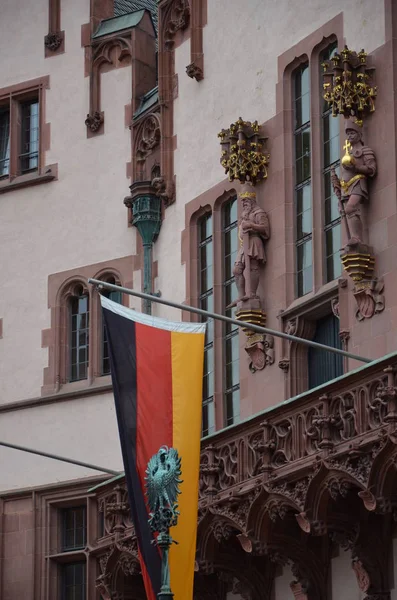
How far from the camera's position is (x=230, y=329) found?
35438 mm

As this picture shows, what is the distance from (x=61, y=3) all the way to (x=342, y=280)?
544 inches

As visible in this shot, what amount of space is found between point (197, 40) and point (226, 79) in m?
1.51

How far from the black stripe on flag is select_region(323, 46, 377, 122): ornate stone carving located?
18.3ft

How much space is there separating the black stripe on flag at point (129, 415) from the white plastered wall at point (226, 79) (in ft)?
22.6

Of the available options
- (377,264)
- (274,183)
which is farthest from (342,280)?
(274,183)

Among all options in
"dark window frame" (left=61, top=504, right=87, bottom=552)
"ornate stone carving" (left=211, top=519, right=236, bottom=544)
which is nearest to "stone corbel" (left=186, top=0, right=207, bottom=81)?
"dark window frame" (left=61, top=504, right=87, bottom=552)

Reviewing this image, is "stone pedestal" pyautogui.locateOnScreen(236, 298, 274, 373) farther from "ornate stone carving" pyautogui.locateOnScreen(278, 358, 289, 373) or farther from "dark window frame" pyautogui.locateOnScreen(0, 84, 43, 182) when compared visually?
"dark window frame" pyautogui.locateOnScreen(0, 84, 43, 182)

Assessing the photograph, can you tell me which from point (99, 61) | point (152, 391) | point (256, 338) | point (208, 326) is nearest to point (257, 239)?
point (256, 338)

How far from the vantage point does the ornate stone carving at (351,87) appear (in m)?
30.9

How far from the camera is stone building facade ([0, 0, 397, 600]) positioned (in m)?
29.1

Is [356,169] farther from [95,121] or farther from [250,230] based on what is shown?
[95,121]

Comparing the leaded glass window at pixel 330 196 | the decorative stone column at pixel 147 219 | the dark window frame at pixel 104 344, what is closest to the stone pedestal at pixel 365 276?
the leaded glass window at pixel 330 196

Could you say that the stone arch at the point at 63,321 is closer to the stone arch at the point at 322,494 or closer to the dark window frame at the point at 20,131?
the dark window frame at the point at 20,131

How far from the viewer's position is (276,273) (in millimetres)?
33469
